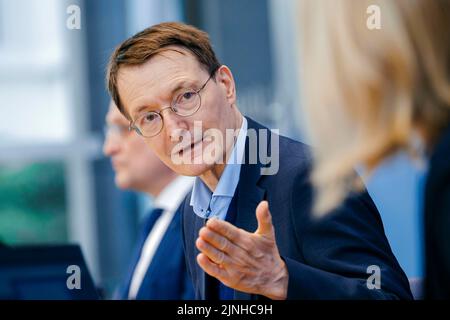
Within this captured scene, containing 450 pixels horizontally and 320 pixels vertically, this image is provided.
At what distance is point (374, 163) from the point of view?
1.24 m

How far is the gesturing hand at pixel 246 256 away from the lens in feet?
4.57

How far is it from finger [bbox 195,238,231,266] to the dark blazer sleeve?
0.14 meters

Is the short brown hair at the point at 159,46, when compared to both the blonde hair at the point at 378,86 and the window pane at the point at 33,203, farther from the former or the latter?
the window pane at the point at 33,203

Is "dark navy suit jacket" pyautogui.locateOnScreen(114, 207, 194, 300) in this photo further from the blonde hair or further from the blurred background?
the blurred background

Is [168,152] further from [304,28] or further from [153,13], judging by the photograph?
[153,13]

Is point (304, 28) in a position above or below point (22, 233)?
above

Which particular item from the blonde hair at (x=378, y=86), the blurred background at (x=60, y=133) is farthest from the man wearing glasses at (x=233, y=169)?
the blurred background at (x=60, y=133)

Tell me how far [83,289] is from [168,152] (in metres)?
0.39

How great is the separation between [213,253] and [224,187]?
0.35 m

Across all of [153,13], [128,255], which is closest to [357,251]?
[153,13]

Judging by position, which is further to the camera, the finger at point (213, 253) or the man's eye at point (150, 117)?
the man's eye at point (150, 117)

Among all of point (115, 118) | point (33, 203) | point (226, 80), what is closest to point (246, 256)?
point (226, 80)

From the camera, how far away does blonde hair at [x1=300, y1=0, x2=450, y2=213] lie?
1.23m

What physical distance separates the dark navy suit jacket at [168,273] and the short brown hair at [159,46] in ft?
2.64
